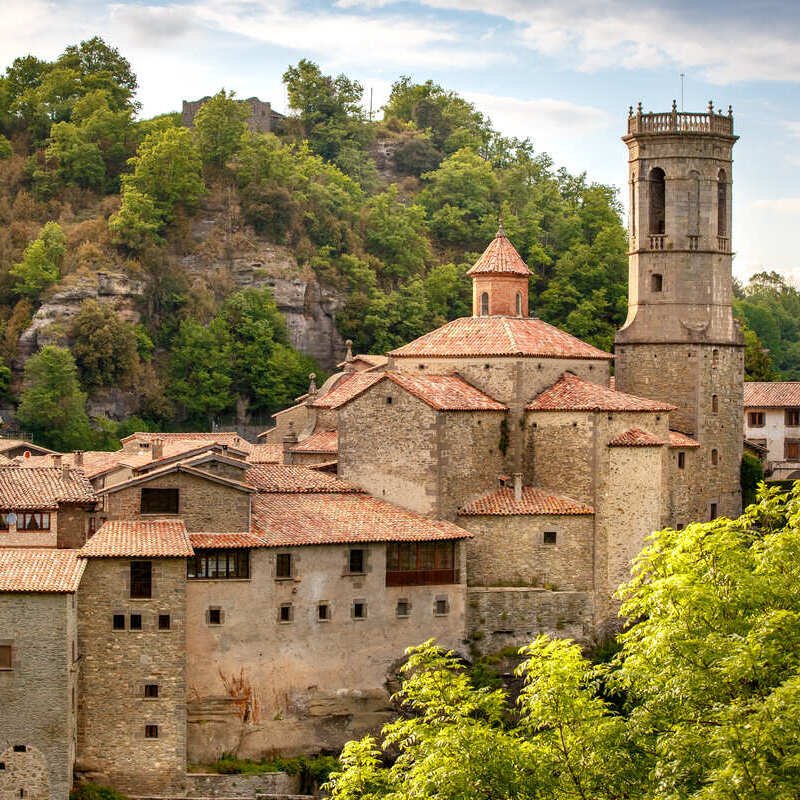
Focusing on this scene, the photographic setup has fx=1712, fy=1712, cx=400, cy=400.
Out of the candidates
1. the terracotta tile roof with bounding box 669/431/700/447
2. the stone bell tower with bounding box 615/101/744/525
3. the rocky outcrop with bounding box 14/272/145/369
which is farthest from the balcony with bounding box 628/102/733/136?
the rocky outcrop with bounding box 14/272/145/369

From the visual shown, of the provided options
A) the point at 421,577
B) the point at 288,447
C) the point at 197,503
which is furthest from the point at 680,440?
the point at 197,503

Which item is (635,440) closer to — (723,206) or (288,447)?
(288,447)

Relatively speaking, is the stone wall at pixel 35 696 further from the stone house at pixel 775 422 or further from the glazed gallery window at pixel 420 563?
the stone house at pixel 775 422

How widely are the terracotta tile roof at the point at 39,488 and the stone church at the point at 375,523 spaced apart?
0.31 feet

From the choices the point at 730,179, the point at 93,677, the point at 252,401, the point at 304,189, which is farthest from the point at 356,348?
the point at 93,677

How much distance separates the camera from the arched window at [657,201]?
2694 inches

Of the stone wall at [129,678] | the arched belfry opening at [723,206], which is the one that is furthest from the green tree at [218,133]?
the stone wall at [129,678]

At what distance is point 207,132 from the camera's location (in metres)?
109

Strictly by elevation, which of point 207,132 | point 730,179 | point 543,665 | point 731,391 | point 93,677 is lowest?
point 93,677

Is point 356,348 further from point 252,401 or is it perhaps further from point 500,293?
point 500,293

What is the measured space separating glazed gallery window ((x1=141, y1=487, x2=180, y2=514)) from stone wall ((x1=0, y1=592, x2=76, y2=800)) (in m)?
6.05

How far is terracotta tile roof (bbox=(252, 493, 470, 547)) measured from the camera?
5188 centimetres

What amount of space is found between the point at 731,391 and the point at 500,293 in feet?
34.4

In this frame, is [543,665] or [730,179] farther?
[730,179]
